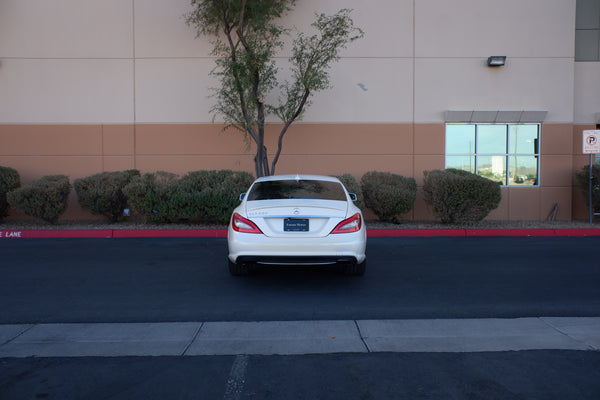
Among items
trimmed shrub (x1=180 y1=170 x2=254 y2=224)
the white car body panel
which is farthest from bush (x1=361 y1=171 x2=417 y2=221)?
the white car body panel

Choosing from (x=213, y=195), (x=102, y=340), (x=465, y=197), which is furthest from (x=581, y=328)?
(x=213, y=195)

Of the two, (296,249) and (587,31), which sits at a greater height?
(587,31)

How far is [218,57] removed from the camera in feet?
44.4

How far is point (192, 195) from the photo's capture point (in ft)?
37.2

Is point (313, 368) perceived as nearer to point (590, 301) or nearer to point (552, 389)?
point (552, 389)

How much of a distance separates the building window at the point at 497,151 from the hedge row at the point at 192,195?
180 centimetres

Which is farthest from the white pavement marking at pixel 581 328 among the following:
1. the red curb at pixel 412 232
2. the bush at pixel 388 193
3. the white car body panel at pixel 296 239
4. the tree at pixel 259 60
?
the tree at pixel 259 60

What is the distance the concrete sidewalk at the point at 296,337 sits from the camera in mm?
4121

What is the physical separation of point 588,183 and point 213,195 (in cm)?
1041

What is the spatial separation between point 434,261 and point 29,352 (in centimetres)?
621

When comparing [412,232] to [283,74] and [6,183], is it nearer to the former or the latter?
[283,74]

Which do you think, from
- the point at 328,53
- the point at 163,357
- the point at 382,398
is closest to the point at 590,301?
the point at 382,398

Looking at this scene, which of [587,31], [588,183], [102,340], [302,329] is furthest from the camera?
[587,31]

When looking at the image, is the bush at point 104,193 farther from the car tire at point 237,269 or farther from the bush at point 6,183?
the car tire at point 237,269
